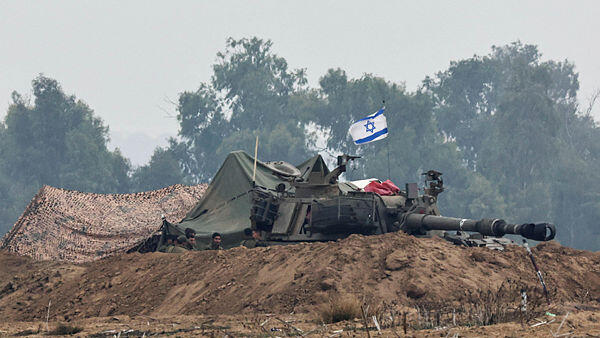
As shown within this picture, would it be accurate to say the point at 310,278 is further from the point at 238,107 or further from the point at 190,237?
the point at 238,107

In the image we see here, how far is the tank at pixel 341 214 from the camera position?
19094mm

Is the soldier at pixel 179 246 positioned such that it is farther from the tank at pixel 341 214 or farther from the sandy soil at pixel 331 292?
the tank at pixel 341 214

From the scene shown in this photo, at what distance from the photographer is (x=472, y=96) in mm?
75875

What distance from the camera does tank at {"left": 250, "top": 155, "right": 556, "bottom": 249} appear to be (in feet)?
62.6

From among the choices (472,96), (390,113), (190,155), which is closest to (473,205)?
(390,113)

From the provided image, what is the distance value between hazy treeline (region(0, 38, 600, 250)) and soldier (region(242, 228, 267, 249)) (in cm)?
4114

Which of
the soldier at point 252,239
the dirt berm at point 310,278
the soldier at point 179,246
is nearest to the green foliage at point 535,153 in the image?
Result: the soldier at point 179,246

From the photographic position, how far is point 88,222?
1118 inches

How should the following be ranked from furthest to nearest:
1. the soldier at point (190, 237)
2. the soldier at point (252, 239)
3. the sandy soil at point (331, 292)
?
the soldier at point (190, 237) < the soldier at point (252, 239) < the sandy soil at point (331, 292)

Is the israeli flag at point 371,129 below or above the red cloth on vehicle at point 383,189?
above

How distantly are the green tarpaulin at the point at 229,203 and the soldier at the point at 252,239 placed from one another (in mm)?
3285

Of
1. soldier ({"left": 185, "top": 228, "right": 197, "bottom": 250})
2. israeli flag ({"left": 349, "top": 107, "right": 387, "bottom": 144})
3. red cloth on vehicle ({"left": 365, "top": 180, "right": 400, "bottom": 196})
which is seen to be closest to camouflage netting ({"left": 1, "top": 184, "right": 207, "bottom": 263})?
soldier ({"left": 185, "top": 228, "right": 197, "bottom": 250})

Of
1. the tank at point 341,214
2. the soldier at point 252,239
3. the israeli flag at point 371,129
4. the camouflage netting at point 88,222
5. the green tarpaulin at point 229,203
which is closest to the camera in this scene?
the tank at point 341,214

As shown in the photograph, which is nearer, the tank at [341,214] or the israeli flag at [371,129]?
the tank at [341,214]
